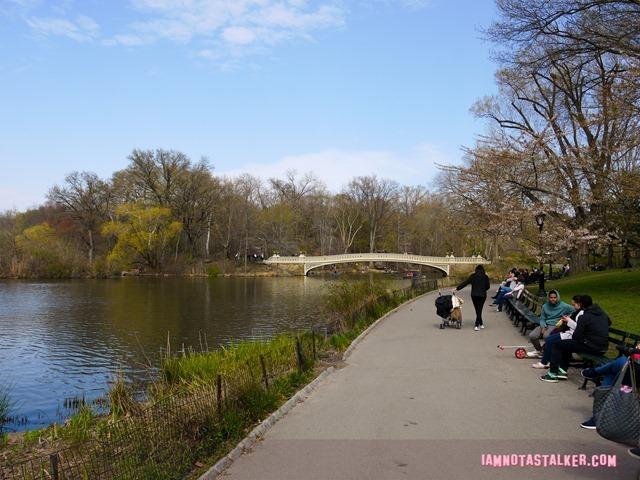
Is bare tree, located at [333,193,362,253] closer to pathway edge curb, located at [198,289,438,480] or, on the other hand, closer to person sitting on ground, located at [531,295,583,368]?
person sitting on ground, located at [531,295,583,368]

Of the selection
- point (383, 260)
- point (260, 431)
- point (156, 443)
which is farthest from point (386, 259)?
point (156, 443)

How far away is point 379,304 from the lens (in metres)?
20.8

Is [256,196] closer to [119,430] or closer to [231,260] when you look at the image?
[231,260]

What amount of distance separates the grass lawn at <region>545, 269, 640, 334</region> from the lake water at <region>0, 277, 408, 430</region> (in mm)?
10506

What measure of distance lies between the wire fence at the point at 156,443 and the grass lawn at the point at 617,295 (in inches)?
411

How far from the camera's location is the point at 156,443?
5.96 metres

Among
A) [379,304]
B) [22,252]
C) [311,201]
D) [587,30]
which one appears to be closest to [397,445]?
[379,304]

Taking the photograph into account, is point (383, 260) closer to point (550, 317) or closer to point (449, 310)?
point (449, 310)

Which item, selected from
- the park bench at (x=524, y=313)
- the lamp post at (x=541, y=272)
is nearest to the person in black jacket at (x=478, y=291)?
the park bench at (x=524, y=313)

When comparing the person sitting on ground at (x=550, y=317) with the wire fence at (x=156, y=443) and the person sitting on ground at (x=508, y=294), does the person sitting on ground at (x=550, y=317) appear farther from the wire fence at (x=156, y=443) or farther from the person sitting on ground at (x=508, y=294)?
the person sitting on ground at (x=508, y=294)

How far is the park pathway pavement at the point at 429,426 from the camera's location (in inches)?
213

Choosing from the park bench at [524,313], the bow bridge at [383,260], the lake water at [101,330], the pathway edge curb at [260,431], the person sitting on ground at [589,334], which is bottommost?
the lake water at [101,330]

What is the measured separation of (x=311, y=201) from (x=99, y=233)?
120ft

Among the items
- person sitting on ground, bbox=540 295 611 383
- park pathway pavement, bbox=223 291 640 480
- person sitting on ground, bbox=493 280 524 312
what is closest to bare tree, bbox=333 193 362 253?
person sitting on ground, bbox=493 280 524 312
